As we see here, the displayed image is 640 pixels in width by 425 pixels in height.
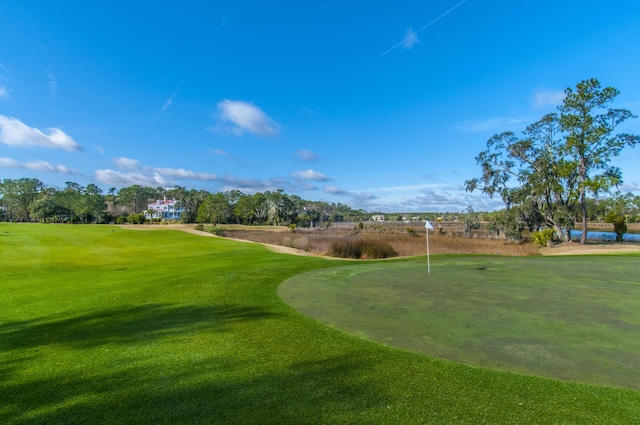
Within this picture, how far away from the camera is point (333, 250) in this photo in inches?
728

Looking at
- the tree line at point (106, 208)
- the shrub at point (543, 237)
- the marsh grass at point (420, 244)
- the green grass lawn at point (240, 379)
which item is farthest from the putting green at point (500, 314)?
the tree line at point (106, 208)

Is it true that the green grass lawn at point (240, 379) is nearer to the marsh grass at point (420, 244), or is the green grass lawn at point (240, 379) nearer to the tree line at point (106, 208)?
the marsh grass at point (420, 244)

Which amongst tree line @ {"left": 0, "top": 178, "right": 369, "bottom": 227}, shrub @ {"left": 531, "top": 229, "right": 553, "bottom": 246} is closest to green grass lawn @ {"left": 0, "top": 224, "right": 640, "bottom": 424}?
shrub @ {"left": 531, "top": 229, "right": 553, "bottom": 246}

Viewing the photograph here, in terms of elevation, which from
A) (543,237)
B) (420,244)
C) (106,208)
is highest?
(106,208)

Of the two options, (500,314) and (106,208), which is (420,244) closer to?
(500,314)

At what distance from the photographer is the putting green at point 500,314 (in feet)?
11.6

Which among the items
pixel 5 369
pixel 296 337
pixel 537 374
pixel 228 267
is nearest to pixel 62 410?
pixel 5 369

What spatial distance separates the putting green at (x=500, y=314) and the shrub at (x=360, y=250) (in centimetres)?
815

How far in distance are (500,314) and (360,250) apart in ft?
42.1

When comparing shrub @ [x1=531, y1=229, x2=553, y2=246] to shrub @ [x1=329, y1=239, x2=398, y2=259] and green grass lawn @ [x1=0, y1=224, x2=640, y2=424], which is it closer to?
shrub @ [x1=329, y1=239, x2=398, y2=259]

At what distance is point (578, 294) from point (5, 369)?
8.99 metres

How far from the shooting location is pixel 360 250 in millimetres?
18062

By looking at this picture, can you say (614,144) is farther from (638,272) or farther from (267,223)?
(267,223)

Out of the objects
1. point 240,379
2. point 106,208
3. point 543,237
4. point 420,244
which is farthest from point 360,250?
point 106,208
